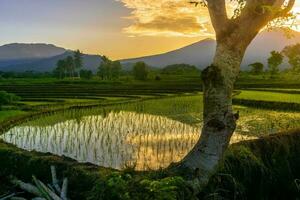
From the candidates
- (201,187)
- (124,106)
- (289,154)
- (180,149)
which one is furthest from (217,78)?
(124,106)

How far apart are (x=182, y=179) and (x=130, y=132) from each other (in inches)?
447

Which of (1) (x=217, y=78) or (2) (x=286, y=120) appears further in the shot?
(2) (x=286, y=120)

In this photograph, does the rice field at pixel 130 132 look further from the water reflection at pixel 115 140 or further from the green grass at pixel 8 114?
the green grass at pixel 8 114

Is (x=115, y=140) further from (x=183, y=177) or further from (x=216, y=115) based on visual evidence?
(x=216, y=115)

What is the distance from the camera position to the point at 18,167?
10.5m

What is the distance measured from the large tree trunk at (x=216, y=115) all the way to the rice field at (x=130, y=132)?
7.00 ft

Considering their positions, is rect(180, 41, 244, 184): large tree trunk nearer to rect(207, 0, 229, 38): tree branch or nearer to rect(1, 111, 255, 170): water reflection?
rect(207, 0, 229, 38): tree branch

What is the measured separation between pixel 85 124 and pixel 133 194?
539 inches

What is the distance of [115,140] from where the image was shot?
15.8 metres

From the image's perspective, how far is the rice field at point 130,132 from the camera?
13.2 m

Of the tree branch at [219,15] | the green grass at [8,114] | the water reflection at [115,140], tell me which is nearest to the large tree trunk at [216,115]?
the tree branch at [219,15]

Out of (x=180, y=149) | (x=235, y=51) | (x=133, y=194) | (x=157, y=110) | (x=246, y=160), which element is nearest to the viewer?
(x=133, y=194)

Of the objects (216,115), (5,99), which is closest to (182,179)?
(216,115)

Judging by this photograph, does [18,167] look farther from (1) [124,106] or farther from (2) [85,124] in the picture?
(1) [124,106]
